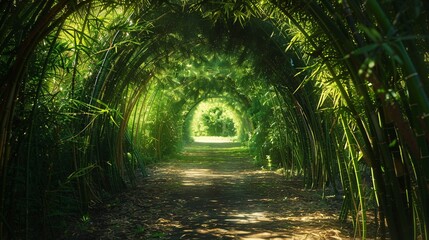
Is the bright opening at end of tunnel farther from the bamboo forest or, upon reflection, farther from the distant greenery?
the bamboo forest

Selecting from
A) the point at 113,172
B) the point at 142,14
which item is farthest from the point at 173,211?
the point at 142,14

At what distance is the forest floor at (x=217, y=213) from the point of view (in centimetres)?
397

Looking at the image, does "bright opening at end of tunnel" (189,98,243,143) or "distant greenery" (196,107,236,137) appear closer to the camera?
"bright opening at end of tunnel" (189,98,243,143)

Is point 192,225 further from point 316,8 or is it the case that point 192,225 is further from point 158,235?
point 316,8

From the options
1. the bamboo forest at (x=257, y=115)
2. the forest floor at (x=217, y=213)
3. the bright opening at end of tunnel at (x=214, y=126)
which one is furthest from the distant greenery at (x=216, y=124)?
the forest floor at (x=217, y=213)

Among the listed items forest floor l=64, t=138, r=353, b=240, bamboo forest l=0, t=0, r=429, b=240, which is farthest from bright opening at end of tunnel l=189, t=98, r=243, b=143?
forest floor l=64, t=138, r=353, b=240

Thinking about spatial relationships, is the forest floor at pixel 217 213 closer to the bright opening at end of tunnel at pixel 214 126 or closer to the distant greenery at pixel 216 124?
the bright opening at end of tunnel at pixel 214 126

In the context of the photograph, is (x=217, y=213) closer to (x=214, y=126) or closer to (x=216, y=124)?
(x=216, y=124)

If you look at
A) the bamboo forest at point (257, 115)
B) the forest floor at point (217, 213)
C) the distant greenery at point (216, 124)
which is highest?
the distant greenery at point (216, 124)

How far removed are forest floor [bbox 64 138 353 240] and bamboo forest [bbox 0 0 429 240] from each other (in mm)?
23

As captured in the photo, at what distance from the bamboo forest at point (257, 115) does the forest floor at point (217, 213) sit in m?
0.02

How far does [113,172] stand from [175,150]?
870 centimetres

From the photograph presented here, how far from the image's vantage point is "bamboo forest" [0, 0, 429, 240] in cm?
218

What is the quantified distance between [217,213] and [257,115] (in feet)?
18.5
